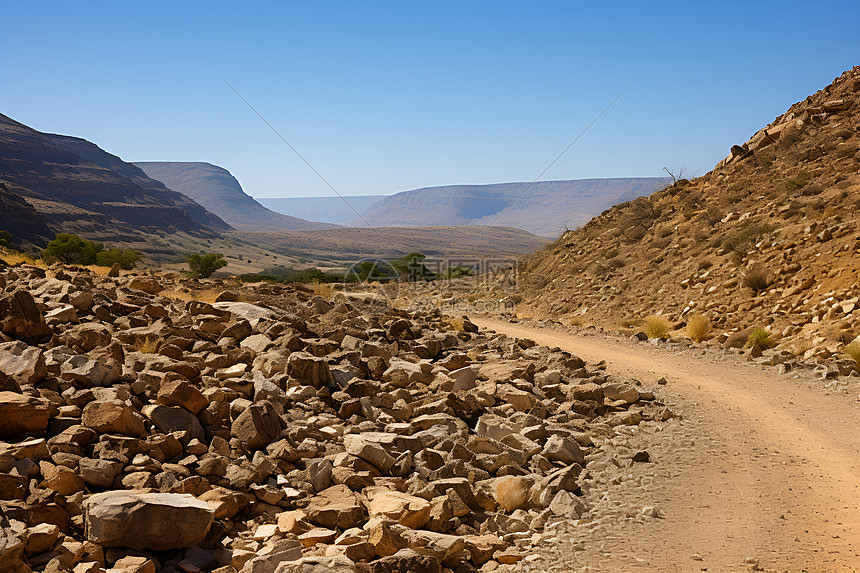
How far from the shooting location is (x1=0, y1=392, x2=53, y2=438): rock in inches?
213

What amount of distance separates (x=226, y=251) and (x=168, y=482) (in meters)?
164

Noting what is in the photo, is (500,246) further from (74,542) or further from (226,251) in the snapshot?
(74,542)

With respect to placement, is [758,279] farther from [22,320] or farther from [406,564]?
[22,320]

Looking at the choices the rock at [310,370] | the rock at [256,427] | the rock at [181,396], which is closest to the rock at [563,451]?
the rock at [256,427]

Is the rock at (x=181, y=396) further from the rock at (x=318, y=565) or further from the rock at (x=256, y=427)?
the rock at (x=318, y=565)

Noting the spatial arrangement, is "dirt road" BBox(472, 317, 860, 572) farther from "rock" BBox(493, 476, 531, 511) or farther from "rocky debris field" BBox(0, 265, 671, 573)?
"rock" BBox(493, 476, 531, 511)

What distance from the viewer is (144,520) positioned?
14.7 ft

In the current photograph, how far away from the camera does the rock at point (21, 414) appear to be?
17.7 feet

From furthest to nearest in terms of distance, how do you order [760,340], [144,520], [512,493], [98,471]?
[760,340], [512,493], [98,471], [144,520]

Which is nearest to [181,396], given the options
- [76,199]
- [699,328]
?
[699,328]

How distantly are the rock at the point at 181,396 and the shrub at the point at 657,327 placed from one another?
572 inches

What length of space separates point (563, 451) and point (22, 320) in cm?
745

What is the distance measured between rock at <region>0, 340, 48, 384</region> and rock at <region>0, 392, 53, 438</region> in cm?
71

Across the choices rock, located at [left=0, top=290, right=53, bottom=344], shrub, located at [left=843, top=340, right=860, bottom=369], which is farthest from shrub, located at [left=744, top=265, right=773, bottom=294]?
rock, located at [left=0, top=290, right=53, bottom=344]
